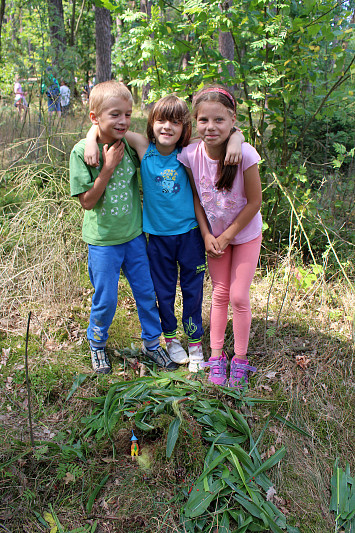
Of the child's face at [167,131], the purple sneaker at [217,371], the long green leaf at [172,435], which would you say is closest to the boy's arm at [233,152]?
the child's face at [167,131]

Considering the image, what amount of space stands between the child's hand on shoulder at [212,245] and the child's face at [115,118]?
83cm

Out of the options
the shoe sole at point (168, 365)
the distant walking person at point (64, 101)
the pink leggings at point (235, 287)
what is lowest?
the shoe sole at point (168, 365)

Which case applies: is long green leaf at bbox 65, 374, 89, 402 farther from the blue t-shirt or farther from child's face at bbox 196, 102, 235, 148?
child's face at bbox 196, 102, 235, 148

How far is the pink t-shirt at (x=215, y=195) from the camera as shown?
249 centimetres

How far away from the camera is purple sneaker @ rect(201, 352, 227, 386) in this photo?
2699mm

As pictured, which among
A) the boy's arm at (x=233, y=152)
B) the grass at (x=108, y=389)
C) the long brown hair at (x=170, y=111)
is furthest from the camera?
the long brown hair at (x=170, y=111)

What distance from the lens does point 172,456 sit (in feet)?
6.82

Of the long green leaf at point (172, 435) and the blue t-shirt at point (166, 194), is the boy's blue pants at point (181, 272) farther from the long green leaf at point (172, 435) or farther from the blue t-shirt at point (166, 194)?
the long green leaf at point (172, 435)

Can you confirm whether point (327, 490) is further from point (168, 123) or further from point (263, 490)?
point (168, 123)

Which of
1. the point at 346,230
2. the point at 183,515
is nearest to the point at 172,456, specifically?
the point at 183,515

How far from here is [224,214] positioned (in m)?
2.55

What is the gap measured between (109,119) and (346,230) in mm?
2734

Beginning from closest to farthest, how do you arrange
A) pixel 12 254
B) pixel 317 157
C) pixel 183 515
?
pixel 183 515 → pixel 12 254 → pixel 317 157

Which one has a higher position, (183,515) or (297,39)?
(297,39)
